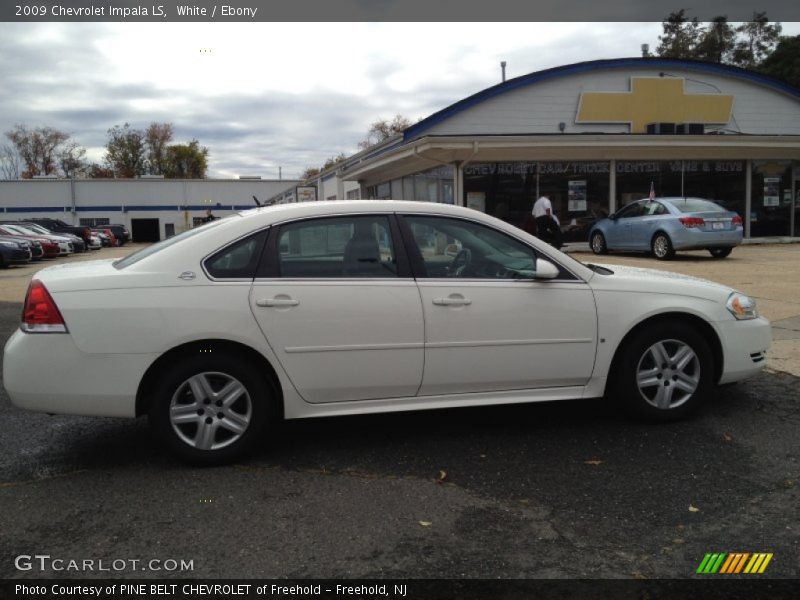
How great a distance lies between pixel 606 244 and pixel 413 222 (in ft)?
47.7

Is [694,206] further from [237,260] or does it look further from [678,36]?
[678,36]

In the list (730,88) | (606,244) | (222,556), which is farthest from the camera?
(730,88)

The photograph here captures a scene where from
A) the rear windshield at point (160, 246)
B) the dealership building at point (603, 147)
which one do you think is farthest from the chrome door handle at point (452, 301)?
the dealership building at point (603, 147)

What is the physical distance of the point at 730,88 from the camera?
2525 cm

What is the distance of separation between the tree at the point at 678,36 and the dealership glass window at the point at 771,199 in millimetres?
51590

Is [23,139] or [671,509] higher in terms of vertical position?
[23,139]

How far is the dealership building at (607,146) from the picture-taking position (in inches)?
788

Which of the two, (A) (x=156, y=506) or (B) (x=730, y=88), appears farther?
(B) (x=730, y=88)

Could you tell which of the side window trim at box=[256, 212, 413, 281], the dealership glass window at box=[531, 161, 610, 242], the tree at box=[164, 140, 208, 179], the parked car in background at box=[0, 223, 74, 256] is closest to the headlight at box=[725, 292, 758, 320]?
the side window trim at box=[256, 212, 413, 281]

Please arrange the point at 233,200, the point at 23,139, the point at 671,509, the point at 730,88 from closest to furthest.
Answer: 1. the point at 671,509
2. the point at 730,88
3. the point at 233,200
4. the point at 23,139

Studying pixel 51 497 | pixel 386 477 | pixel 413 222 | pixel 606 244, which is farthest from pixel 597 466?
pixel 606 244

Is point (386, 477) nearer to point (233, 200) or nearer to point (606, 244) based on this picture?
point (606, 244)

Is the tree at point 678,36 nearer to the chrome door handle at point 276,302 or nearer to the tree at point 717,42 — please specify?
the tree at point 717,42
